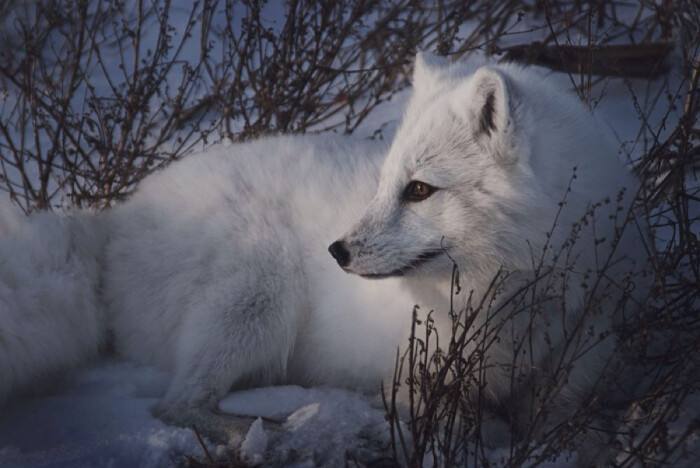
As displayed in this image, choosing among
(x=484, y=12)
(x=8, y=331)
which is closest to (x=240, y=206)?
(x=8, y=331)

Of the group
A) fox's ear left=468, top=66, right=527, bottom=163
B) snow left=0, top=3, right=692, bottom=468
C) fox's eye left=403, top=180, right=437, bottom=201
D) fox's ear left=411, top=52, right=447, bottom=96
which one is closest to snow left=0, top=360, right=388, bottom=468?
snow left=0, top=3, right=692, bottom=468

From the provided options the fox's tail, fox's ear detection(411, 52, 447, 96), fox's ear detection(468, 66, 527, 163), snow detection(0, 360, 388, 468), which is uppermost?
fox's ear detection(411, 52, 447, 96)

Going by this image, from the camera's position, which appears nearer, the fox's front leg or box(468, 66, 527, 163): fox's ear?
box(468, 66, 527, 163): fox's ear

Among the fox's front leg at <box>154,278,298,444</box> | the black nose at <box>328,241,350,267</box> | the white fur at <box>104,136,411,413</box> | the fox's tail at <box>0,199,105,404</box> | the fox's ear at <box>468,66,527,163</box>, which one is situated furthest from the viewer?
the white fur at <box>104,136,411,413</box>

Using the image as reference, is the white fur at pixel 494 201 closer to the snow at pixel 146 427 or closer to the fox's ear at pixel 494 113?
the fox's ear at pixel 494 113

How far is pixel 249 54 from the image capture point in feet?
15.1

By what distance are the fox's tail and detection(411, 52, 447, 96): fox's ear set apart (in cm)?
163

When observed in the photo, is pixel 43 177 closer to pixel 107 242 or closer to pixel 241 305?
pixel 107 242

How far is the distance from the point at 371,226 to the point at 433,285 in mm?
324

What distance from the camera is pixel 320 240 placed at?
10.3ft

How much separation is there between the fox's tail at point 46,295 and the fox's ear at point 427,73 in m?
1.63

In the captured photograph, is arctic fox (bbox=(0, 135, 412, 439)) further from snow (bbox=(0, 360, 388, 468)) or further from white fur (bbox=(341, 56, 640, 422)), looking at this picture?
white fur (bbox=(341, 56, 640, 422))

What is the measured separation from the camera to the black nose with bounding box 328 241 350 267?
2543 mm

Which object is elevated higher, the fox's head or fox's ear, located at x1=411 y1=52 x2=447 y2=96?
fox's ear, located at x1=411 y1=52 x2=447 y2=96
